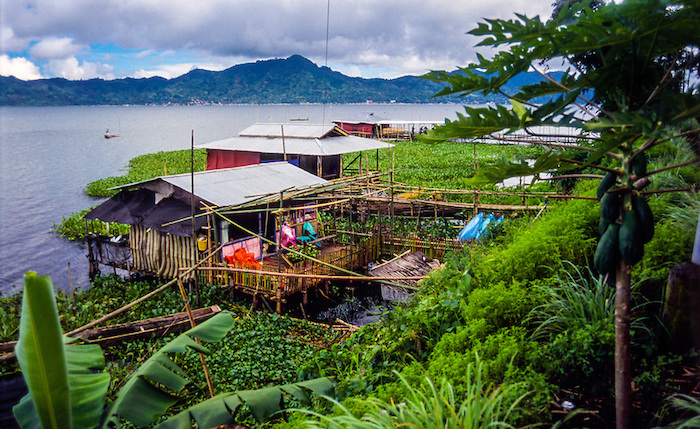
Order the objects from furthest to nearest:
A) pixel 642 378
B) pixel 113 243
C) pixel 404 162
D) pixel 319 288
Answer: pixel 404 162, pixel 113 243, pixel 319 288, pixel 642 378

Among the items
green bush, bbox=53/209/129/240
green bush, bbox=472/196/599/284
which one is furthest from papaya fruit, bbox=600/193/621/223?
green bush, bbox=53/209/129/240

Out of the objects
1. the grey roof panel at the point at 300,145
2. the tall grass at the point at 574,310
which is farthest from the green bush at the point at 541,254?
the grey roof panel at the point at 300,145

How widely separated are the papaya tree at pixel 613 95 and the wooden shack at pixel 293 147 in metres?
17.3

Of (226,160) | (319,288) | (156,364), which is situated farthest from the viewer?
(226,160)

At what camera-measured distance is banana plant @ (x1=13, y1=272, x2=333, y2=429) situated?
9.69ft

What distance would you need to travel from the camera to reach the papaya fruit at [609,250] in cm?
260

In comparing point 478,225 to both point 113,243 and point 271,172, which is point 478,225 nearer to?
point 271,172

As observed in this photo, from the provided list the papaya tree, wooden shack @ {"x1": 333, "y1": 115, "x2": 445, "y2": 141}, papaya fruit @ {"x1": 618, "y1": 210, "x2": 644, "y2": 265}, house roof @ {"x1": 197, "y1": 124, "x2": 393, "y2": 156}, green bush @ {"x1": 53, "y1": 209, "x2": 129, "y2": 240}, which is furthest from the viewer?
wooden shack @ {"x1": 333, "y1": 115, "x2": 445, "y2": 141}

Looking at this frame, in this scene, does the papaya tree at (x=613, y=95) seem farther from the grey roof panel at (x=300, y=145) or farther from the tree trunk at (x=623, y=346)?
the grey roof panel at (x=300, y=145)

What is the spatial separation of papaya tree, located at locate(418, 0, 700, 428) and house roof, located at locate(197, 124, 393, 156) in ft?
56.4

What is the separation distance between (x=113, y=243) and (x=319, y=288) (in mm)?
6853

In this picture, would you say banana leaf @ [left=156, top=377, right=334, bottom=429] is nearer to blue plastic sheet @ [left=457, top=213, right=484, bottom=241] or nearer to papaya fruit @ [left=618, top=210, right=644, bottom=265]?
papaya fruit @ [left=618, top=210, right=644, bottom=265]

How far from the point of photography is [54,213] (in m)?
28.6

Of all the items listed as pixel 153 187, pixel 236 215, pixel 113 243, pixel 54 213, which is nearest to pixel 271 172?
pixel 236 215
